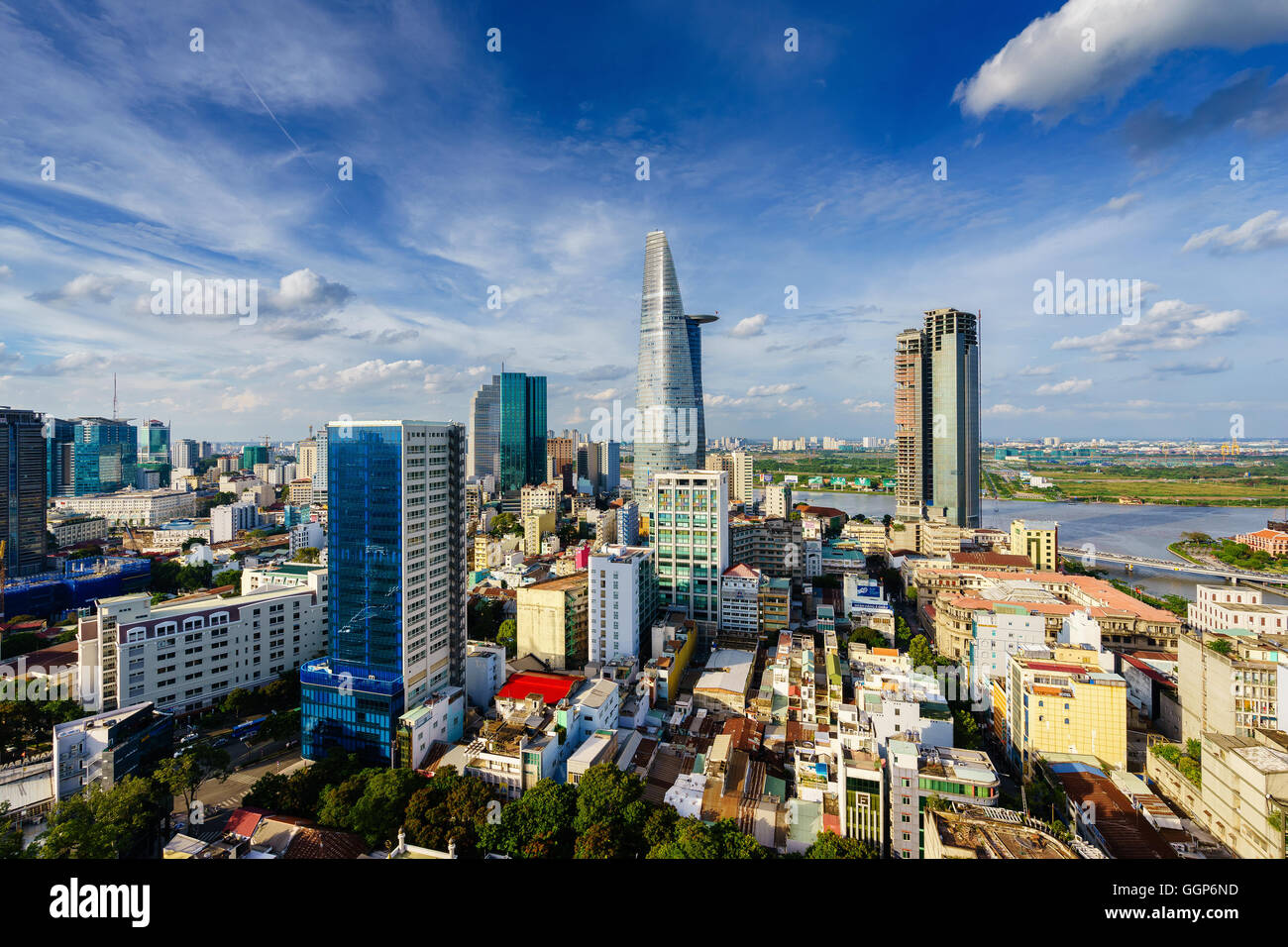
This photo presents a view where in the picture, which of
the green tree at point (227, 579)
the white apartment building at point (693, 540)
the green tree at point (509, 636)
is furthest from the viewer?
the green tree at point (227, 579)

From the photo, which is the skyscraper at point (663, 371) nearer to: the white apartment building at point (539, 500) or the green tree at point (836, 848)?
the white apartment building at point (539, 500)

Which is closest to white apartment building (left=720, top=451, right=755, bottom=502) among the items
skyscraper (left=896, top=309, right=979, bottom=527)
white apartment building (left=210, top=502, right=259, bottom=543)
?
skyscraper (left=896, top=309, right=979, bottom=527)

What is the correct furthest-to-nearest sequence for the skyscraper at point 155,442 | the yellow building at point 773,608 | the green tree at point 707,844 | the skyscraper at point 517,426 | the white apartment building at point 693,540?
the skyscraper at point 155,442 → the skyscraper at point 517,426 → the white apartment building at point 693,540 → the yellow building at point 773,608 → the green tree at point 707,844

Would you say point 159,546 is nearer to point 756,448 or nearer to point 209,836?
point 209,836

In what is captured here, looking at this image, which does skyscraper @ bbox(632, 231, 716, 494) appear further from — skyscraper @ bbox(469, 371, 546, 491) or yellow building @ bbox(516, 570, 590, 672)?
skyscraper @ bbox(469, 371, 546, 491)

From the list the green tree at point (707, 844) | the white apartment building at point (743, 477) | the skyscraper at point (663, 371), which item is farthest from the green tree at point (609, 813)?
the white apartment building at point (743, 477)

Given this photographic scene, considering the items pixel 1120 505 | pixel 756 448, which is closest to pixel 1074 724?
pixel 1120 505
